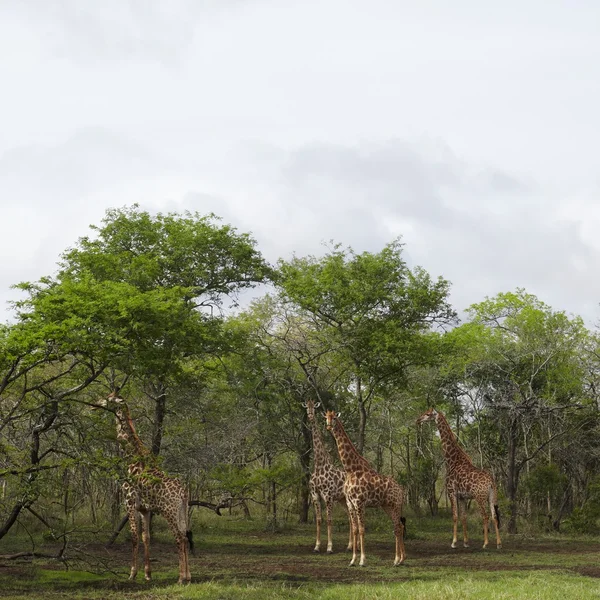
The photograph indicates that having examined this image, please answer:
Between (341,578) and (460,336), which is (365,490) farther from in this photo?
(460,336)

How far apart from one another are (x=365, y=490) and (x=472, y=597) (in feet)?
21.9

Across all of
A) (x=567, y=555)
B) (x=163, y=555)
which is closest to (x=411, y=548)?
(x=567, y=555)

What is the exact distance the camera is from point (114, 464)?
13.6 metres

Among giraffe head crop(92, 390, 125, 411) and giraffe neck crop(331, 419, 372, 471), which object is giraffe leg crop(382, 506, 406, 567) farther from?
giraffe head crop(92, 390, 125, 411)

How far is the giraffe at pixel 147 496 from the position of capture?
15141 millimetres

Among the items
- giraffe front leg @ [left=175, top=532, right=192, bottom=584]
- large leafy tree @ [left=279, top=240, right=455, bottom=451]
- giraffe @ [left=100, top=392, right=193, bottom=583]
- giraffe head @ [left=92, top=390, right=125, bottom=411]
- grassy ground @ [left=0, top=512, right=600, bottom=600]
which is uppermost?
large leafy tree @ [left=279, top=240, right=455, bottom=451]

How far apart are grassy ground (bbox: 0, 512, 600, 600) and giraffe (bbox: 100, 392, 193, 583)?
67 cm

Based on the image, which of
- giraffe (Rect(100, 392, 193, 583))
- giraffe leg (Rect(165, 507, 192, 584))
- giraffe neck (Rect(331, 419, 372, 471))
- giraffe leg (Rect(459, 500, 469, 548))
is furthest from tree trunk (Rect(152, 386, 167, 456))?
giraffe leg (Rect(459, 500, 469, 548))

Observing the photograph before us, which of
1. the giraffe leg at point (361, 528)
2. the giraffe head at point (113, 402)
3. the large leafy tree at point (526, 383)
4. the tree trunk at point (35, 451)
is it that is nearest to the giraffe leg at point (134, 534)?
the giraffe head at point (113, 402)

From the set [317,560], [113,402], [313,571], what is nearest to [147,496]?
[113,402]

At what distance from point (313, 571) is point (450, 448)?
8066 millimetres

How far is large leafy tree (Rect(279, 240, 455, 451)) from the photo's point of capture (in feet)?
87.8

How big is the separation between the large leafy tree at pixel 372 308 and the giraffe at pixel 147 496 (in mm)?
11192

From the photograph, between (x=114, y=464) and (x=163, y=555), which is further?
(x=163, y=555)
